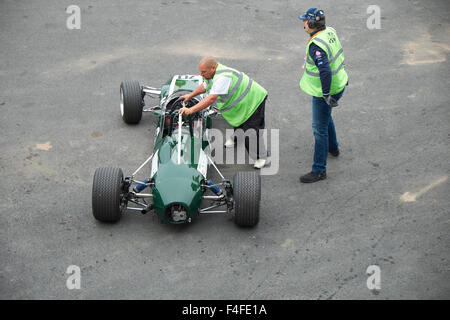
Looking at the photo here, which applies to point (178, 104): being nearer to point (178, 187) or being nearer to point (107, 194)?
point (178, 187)

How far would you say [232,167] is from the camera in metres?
8.76

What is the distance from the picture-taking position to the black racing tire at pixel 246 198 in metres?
7.13

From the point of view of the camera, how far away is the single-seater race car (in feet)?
23.4

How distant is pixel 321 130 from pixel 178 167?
2.15m

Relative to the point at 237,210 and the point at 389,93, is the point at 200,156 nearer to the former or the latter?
the point at 237,210

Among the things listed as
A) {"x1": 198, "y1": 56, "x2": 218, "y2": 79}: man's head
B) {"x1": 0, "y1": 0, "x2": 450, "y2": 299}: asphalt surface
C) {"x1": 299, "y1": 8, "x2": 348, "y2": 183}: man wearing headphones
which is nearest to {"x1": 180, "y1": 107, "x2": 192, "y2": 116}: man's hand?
{"x1": 198, "y1": 56, "x2": 218, "y2": 79}: man's head

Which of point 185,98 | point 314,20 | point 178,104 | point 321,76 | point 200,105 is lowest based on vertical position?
point 178,104

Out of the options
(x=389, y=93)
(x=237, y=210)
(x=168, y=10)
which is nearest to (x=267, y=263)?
(x=237, y=210)

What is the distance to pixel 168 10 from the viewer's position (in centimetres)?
1360

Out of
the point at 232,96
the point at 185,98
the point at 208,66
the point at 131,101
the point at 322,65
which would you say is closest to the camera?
the point at 322,65

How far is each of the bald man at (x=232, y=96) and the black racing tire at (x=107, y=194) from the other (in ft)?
4.33

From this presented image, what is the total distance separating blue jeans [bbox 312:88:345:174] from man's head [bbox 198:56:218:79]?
146 centimetres

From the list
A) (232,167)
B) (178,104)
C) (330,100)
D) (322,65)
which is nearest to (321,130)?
(330,100)
